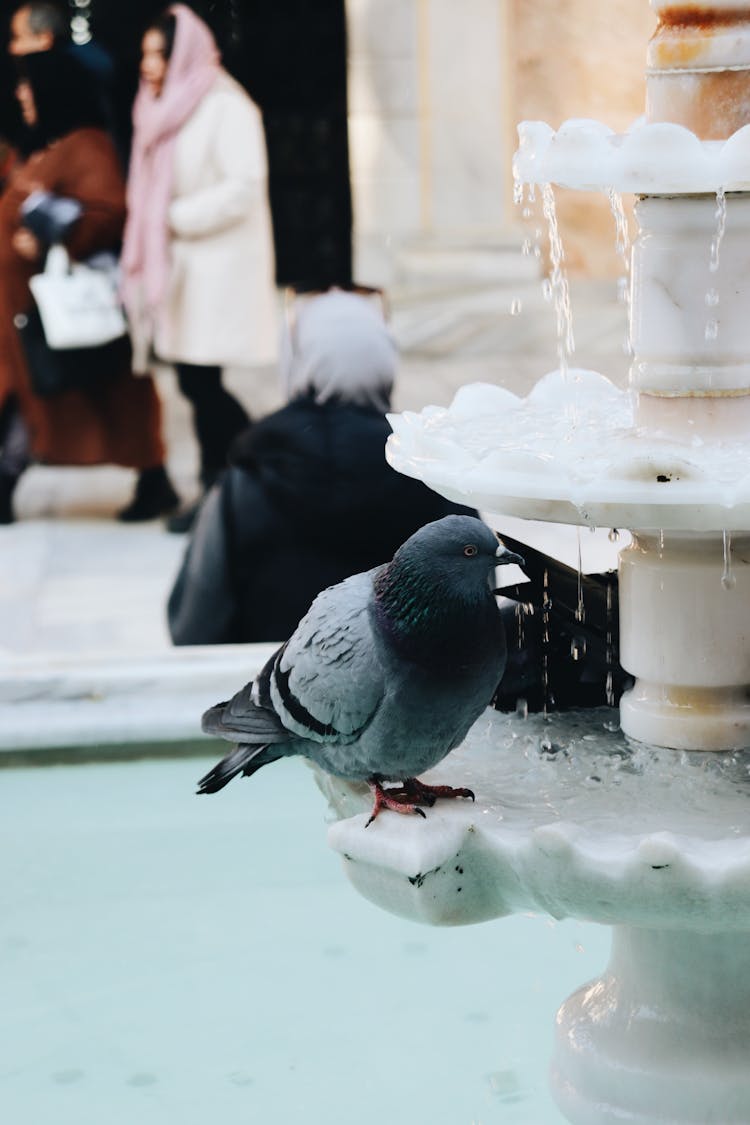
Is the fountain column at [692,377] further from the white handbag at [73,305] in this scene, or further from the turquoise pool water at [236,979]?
the white handbag at [73,305]

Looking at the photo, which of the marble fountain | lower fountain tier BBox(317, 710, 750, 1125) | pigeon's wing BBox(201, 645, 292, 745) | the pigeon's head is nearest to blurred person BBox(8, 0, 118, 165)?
the marble fountain

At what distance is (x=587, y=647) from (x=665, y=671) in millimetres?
189

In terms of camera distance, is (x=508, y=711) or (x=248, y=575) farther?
(x=248, y=575)

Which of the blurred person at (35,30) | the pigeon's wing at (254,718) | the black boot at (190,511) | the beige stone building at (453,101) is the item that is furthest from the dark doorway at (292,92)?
the pigeon's wing at (254,718)

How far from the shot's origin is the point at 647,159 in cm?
224

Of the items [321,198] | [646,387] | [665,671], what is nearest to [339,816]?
[665,671]

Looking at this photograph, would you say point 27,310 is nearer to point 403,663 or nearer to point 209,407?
point 209,407

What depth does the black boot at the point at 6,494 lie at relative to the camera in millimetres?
7785

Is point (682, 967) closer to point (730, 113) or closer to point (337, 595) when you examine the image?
point (337, 595)

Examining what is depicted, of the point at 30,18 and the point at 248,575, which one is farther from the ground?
the point at 30,18

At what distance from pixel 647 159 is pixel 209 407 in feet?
19.3

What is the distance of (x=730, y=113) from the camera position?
2.38 m

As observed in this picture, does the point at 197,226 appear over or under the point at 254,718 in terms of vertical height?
over

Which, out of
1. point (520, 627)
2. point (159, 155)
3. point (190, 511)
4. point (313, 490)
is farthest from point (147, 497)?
point (520, 627)
